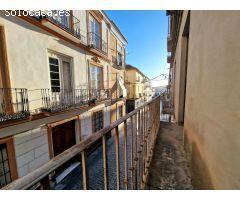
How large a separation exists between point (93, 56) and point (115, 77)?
3853mm

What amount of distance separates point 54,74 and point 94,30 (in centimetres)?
422

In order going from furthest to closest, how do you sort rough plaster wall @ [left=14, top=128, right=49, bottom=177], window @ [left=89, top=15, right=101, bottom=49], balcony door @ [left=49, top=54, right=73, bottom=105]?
window @ [left=89, top=15, right=101, bottom=49] → balcony door @ [left=49, top=54, right=73, bottom=105] → rough plaster wall @ [left=14, top=128, right=49, bottom=177]

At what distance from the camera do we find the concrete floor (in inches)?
71.6

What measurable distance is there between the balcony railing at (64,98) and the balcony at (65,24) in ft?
7.38

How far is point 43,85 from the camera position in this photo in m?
4.56

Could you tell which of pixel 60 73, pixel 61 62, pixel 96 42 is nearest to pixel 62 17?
pixel 61 62

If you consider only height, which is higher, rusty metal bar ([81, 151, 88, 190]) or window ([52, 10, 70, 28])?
window ([52, 10, 70, 28])

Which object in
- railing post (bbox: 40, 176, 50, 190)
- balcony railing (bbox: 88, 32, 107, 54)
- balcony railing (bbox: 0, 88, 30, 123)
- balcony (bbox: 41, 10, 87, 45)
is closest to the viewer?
railing post (bbox: 40, 176, 50, 190)

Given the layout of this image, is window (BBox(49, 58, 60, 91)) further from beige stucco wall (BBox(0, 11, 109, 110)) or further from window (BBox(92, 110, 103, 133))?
window (BBox(92, 110, 103, 133))

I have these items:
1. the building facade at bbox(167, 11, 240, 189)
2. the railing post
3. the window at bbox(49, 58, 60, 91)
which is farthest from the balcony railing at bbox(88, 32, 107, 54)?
the railing post

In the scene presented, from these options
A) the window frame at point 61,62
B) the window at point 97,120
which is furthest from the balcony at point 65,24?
the window at point 97,120

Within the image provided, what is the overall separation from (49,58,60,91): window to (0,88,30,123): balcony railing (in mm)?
1276
